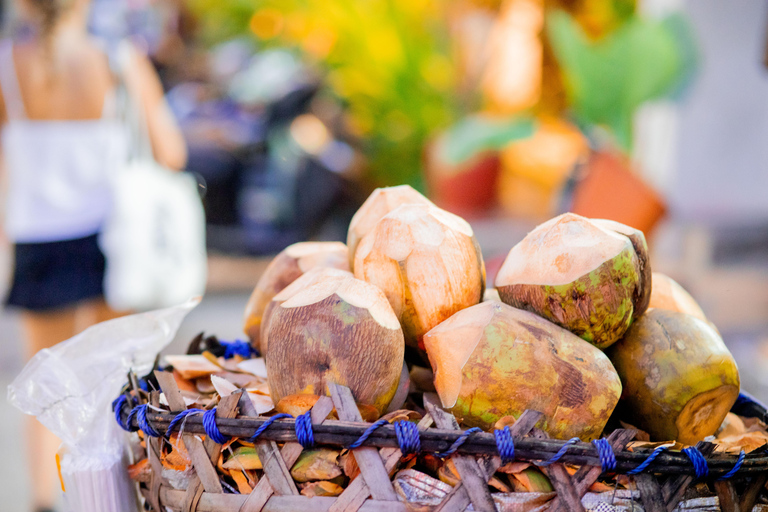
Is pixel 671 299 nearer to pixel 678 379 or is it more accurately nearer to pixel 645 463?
pixel 678 379

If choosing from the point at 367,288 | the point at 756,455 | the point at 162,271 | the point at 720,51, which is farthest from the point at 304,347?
the point at 720,51

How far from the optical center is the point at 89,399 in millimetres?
567

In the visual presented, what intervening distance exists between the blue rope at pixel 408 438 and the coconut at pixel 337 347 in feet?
0.23

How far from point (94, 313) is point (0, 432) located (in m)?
0.63

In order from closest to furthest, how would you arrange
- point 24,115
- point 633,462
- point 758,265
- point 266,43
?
point 633,462 < point 24,115 < point 758,265 < point 266,43

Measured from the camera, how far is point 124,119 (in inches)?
57.4

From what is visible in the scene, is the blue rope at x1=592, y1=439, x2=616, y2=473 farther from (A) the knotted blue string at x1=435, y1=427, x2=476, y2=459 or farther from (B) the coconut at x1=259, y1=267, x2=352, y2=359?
(B) the coconut at x1=259, y1=267, x2=352, y2=359

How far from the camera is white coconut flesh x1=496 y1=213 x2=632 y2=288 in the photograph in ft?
1.73

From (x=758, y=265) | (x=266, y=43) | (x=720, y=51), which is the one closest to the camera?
(x=720, y=51)

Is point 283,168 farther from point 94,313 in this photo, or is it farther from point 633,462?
point 633,462

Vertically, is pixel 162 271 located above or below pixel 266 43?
below

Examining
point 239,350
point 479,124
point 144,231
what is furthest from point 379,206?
point 479,124

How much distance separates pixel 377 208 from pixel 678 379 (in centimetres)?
36

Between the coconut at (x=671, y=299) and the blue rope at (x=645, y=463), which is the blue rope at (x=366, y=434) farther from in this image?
the coconut at (x=671, y=299)
